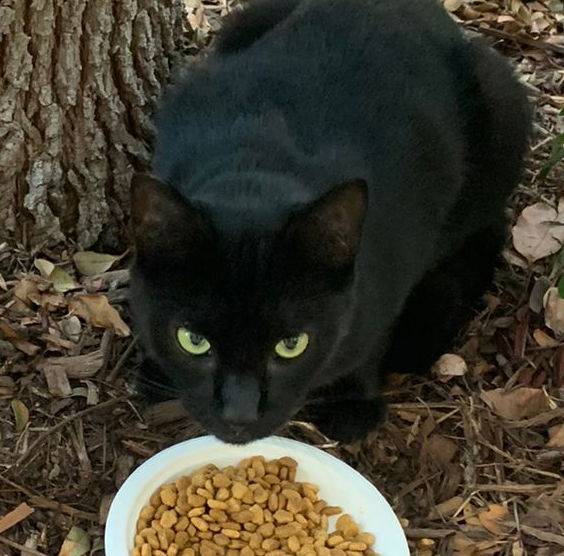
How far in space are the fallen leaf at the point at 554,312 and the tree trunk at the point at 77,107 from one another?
907mm

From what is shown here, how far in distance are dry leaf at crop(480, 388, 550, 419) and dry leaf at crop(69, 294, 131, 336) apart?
744 mm

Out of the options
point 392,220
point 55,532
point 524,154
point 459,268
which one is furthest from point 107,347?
point 524,154

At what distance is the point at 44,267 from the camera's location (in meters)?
2.05

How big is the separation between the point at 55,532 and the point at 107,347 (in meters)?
0.37

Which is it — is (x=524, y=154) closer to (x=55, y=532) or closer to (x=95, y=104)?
(x=95, y=104)

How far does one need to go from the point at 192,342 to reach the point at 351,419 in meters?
0.54

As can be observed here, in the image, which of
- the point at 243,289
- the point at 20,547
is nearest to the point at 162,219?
the point at 243,289

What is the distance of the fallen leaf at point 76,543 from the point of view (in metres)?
1.74

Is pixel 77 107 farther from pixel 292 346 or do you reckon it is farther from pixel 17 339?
pixel 292 346

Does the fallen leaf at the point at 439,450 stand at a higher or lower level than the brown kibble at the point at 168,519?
lower

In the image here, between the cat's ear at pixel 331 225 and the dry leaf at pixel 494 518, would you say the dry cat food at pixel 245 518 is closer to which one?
the dry leaf at pixel 494 518

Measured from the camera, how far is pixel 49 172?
79.0 inches

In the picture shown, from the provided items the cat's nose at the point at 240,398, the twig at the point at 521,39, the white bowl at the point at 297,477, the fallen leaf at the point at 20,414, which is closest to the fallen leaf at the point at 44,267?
the fallen leaf at the point at 20,414

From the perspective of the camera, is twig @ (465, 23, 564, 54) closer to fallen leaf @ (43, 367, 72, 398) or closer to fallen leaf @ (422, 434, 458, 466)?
fallen leaf @ (422, 434, 458, 466)
